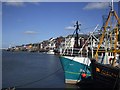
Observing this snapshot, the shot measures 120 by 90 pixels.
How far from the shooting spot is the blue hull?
2703 centimetres

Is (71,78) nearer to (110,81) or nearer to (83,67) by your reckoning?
(83,67)

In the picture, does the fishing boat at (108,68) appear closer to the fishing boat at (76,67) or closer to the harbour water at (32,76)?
the fishing boat at (76,67)

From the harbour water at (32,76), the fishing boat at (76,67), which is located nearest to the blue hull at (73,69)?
the fishing boat at (76,67)

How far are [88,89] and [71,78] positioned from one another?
292 cm

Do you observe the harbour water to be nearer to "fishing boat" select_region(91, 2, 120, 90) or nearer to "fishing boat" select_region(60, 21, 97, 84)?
"fishing boat" select_region(60, 21, 97, 84)

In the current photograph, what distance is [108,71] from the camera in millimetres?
19688

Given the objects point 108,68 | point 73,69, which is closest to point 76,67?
point 73,69

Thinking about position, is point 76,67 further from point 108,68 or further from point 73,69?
point 108,68

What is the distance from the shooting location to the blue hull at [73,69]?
1064 inches

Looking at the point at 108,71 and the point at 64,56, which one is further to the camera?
the point at 64,56

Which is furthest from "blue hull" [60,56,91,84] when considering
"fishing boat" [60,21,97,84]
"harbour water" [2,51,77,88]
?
"harbour water" [2,51,77,88]

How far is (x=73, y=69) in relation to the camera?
27500mm

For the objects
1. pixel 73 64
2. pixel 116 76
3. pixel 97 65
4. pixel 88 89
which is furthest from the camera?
pixel 73 64

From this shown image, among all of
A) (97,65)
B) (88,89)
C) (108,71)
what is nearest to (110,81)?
(108,71)
